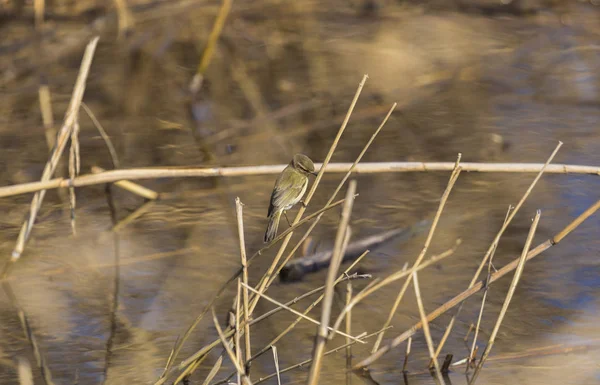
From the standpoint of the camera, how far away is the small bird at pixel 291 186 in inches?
153

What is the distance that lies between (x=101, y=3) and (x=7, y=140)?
3.78 metres

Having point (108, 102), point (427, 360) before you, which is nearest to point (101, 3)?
point (108, 102)

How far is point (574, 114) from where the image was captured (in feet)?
23.9

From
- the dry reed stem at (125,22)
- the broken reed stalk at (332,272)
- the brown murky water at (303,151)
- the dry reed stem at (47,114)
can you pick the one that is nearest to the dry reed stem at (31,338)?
the brown murky water at (303,151)

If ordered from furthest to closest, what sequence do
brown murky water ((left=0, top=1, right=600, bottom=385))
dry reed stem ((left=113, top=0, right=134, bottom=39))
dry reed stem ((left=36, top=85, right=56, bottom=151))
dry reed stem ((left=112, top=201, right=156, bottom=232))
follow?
dry reed stem ((left=113, top=0, right=134, bottom=39)) → dry reed stem ((left=36, top=85, right=56, bottom=151)) → dry reed stem ((left=112, top=201, right=156, bottom=232)) → brown murky water ((left=0, top=1, right=600, bottom=385))

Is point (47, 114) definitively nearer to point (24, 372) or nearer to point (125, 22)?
point (125, 22)

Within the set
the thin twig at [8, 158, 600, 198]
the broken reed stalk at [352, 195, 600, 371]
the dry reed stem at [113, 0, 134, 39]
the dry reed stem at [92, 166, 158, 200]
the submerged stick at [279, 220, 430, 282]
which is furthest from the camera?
the dry reed stem at [113, 0, 134, 39]

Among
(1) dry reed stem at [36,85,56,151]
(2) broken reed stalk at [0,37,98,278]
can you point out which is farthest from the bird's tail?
(1) dry reed stem at [36,85,56,151]

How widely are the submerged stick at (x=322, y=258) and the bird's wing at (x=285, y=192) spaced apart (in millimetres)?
624

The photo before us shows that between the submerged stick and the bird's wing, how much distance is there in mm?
624

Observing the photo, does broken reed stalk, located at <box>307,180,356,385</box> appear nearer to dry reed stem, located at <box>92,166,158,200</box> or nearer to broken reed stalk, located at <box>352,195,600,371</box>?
broken reed stalk, located at <box>352,195,600,371</box>

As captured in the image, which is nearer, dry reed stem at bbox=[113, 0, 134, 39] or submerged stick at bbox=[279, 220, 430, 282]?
submerged stick at bbox=[279, 220, 430, 282]

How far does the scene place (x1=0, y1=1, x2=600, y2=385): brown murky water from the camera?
161 inches

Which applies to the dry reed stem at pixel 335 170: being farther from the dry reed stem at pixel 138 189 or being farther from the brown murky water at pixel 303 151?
the dry reed stem at pixel 138 189
